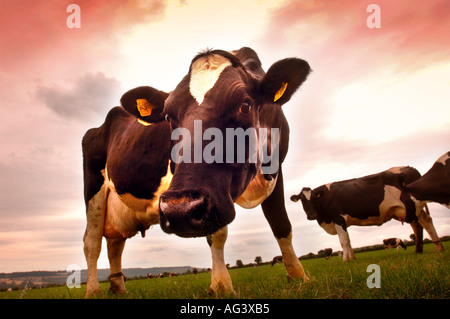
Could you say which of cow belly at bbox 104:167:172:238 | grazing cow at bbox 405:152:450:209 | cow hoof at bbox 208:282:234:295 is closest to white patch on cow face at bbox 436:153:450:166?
grazing cow at bbox 405:152:450:209

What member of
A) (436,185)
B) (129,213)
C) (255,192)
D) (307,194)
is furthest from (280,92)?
(307,194)

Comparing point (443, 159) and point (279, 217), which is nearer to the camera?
point (279, 217)

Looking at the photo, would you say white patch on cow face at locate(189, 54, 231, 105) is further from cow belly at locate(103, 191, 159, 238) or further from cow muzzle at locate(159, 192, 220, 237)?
cow belly at locate(103, 191, 159, 238)

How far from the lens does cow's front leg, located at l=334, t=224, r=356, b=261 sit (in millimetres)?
10942

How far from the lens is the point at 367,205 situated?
12.6m

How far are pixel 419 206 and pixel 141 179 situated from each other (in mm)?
10724

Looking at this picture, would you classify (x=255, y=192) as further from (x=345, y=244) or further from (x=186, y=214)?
(x=345, y=244)

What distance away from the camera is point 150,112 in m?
4.43

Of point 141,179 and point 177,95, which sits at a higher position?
point 177,95

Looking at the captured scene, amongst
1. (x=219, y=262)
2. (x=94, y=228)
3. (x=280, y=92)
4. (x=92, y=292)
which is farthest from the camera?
(x=94, y=228)

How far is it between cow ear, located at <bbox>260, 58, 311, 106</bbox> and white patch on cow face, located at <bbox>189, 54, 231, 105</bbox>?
53 centimetres

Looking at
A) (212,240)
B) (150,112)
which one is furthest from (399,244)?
(150,112)

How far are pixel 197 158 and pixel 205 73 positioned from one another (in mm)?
1147
